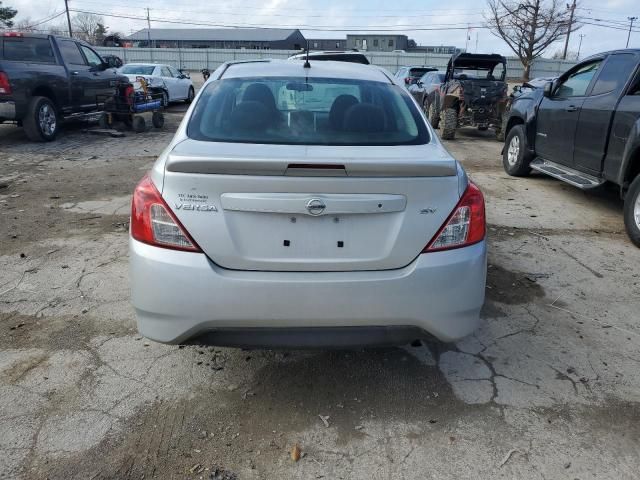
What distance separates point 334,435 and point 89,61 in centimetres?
1194

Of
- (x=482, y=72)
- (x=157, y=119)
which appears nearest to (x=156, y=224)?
(x=157, y=119)

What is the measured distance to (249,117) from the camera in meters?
2.99

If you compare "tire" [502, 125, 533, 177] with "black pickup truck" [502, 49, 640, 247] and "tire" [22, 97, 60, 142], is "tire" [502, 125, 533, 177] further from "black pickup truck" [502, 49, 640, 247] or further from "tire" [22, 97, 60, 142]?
"tire" [22, 97, 60, 142]

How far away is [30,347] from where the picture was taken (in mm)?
3240

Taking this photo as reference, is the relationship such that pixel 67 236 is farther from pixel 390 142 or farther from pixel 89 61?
pixel 89 61

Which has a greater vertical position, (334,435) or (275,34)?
(275,34)

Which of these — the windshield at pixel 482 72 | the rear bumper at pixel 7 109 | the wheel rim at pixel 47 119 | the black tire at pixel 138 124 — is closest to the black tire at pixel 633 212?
the windshield at pixel 482 72

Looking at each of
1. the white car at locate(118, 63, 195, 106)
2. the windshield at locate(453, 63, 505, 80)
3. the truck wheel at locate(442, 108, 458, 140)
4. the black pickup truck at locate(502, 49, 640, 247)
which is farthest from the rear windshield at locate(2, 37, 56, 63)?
the windshield at locate(453, 63, 505, 80)

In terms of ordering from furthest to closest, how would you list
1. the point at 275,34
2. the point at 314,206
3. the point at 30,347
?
the point at 275,34, the point at 30,347, the point at 314,206

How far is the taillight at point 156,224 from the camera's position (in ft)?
7.80

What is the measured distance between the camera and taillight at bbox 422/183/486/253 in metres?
2.46

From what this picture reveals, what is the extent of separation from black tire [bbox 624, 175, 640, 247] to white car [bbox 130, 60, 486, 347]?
355 cm

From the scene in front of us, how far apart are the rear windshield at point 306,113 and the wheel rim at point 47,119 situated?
28.0ft

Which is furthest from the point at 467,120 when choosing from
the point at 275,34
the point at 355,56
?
the point at 275,34
